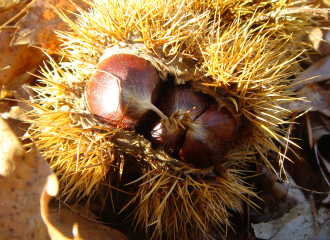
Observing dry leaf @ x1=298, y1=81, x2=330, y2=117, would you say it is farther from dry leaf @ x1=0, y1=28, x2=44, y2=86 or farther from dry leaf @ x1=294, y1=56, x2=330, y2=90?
dry leaf @ x1=0, y1=28, x2=44, y2=86

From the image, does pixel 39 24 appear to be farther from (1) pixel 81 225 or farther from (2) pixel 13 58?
(1) pixel 81 225

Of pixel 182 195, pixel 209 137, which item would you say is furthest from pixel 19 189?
pixel 209 137

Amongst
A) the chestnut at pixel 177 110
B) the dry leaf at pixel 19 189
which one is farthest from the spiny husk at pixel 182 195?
the dry leaf at pixel 19 189

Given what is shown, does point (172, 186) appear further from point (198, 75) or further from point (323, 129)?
point (323, 129)

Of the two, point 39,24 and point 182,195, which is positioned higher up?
point 39,24

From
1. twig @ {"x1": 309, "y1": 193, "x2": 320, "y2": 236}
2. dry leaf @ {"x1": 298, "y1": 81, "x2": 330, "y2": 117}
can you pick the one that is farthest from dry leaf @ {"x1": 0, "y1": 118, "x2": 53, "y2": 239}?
dry leaf @ {"x1": 298, "y1": 81, "x2": 330, "y2": 117}

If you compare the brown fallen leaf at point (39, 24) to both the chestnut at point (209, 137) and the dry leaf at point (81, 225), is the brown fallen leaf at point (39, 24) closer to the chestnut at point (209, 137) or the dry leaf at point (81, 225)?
the dry leaf at point (81, 225)

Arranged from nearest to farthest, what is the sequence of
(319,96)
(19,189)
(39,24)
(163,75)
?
(19,189), (163,75), (39,24), (319,96)
